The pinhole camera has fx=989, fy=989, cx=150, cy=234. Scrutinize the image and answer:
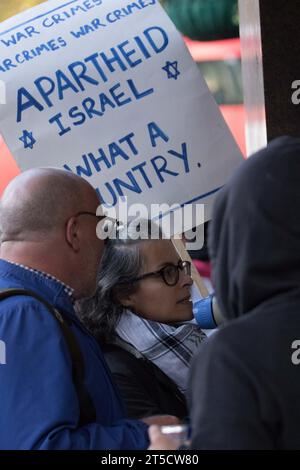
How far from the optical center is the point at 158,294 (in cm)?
355

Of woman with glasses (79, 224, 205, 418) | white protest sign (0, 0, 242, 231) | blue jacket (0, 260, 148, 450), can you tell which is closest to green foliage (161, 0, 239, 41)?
white protest sign (0, 0, 242, 231)

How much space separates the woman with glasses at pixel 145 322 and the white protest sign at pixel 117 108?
0.22m

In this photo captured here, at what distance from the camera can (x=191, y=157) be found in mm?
3635

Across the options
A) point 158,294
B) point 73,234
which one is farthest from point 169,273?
point 73,234

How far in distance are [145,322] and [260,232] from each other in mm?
1590

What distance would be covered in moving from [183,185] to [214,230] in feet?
5.40

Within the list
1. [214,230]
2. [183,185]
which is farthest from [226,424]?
[183,185]

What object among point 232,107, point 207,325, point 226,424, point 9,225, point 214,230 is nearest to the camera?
point 226,424

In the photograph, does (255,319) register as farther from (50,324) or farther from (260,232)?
(50,324)

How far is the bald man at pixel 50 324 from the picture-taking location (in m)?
2.50

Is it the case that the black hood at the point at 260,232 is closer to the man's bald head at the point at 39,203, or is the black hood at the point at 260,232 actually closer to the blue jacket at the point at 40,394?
the blue jacket at the point at 40,394

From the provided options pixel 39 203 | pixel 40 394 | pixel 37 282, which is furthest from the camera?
pixel 39 203

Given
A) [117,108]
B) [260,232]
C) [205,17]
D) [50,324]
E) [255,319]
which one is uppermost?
[260,232]
